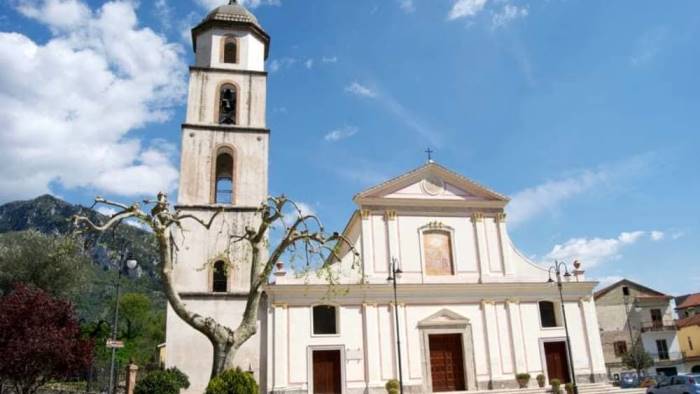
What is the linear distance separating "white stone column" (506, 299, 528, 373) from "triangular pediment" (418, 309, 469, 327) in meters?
2.08

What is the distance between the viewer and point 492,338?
23.4m

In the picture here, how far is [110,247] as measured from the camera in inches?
528

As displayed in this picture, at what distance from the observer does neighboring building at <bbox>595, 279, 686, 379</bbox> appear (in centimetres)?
4353

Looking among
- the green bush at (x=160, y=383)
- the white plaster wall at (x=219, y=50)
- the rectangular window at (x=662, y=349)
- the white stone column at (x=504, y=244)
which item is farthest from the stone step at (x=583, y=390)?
the rectangular window at (x=662, y=349)

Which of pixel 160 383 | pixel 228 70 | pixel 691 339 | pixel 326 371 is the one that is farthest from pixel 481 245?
pixel 691 339

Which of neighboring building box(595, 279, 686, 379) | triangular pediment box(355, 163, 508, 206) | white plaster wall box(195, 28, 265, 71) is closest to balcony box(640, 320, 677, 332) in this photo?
neighboring building box(595, 279, 686, 379)

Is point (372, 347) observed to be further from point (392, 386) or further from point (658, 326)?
point (658, 326)

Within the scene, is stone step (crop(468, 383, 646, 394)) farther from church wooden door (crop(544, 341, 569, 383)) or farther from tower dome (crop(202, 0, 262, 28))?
tower dome (crop(202, 0, 262, 28))

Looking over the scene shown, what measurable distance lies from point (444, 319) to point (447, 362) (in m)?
1.91

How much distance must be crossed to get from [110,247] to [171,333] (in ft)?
25.5

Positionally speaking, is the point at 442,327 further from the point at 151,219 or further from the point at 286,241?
the point at 151,219

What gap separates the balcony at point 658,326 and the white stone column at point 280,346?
35800 millimetres

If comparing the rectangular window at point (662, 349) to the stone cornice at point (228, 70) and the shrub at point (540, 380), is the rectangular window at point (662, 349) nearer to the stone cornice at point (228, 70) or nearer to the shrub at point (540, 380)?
the shrub at point (540, 380)

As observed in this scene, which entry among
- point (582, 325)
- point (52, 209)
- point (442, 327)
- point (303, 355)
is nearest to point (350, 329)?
point (303, 355)
